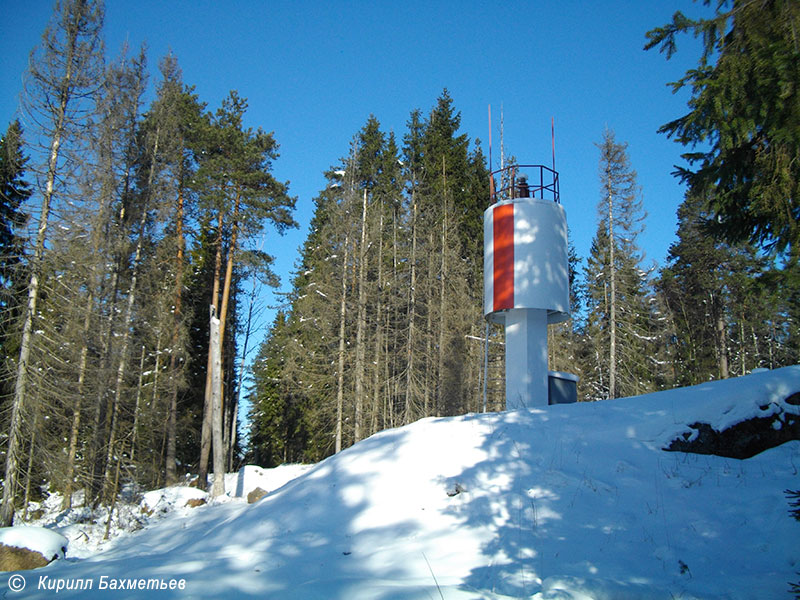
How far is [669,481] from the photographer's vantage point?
7.45m

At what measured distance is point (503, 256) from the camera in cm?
1395

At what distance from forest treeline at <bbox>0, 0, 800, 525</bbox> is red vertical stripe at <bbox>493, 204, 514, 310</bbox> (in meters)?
4.38

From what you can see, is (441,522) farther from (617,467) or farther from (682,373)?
(682,373)

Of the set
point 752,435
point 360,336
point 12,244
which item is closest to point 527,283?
point 752,435

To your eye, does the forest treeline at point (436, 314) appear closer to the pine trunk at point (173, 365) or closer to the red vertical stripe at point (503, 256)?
the pine trunk at point (173, 365)

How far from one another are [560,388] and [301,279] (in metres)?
25.6

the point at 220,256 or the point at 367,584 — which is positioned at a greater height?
the point at 220,256

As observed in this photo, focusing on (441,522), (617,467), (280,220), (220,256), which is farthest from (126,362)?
(617,467)

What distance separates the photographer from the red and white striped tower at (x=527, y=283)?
43.8 ft

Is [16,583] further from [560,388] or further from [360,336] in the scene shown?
[360,336]

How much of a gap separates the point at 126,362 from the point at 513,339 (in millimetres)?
13678

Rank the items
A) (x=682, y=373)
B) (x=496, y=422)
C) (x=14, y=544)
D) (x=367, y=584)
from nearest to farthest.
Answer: (x=367, y=584), (x=14, y=544), (x=496, y=422), (x=682, y=373)

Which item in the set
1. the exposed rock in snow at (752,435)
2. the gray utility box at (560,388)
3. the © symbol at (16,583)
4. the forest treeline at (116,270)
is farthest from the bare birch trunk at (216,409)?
the exposed rock in snow at (752,435)
